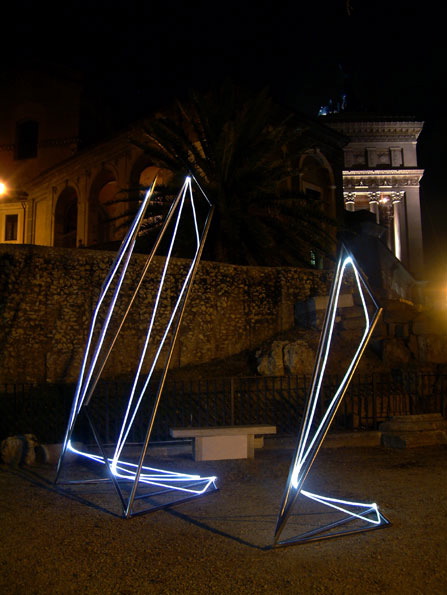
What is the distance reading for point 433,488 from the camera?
6.90m

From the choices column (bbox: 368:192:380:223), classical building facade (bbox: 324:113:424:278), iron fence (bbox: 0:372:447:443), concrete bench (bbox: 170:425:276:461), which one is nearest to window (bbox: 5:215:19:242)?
iron fence (bbox: 0:372:447:443)

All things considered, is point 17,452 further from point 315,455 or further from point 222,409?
point 315,455

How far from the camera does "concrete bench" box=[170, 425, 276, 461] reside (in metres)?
9.06

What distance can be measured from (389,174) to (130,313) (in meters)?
41.1

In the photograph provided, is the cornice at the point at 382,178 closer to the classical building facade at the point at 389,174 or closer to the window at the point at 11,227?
the classical building facade at the point at 389,174

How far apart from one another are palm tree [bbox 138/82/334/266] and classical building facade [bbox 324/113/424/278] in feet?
105

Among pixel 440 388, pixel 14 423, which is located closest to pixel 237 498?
pixel 14 423

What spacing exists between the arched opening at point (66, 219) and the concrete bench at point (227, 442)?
23.7 m

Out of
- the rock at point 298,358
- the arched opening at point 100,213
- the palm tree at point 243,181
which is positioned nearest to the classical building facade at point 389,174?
the arched opening at point 100,213

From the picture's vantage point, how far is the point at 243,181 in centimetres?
1900

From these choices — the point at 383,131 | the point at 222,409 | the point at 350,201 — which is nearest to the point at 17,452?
the point at 222,409

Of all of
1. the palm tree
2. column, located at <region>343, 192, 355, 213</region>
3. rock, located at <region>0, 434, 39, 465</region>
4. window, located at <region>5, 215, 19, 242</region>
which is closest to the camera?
rock, located at <region>0, 434, 39, 465</region>

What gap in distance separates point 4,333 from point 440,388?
11.1 meters

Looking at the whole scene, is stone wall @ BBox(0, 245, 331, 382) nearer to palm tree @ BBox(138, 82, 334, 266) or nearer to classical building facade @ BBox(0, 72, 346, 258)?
palm tree @ BBox(138, 82, 334, 266)
